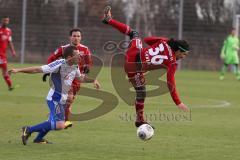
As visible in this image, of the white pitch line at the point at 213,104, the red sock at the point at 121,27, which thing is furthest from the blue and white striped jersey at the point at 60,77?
the white pitch line at the point at 213,104

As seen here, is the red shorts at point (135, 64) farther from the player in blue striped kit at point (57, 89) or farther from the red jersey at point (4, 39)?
the red jersey at point (4, 39)

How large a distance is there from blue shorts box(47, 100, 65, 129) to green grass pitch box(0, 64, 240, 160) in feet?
1.33

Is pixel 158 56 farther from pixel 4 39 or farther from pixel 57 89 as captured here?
pixel 4 39

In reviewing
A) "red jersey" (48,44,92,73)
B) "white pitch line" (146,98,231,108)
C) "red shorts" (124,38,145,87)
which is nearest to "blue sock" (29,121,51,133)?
"red jersey" (48,44,92,73)

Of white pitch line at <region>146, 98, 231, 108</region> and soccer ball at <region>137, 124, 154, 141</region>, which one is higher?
soccer ball at <region>137, 124, 154, 141</region>

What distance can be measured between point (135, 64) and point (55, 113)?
8.84ft

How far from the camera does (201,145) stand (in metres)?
11.2

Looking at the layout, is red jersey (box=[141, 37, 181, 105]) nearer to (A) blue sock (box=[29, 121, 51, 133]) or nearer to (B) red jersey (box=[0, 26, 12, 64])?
(A) blue sock (box=[29, 121, 51, 133])

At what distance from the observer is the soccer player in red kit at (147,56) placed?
1223 centimetres

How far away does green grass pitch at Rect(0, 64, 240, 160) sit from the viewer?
1012cm

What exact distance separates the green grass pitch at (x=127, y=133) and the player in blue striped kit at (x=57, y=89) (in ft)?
0.87

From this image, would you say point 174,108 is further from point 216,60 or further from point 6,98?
point 216,60

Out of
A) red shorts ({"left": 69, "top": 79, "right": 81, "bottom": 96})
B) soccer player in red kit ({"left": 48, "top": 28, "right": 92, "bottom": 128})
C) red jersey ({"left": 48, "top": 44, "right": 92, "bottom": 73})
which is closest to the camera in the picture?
soccer player in red kit ({"left": 48, "top": 28, "right": 92, "bottom": 128})

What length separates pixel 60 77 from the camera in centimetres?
1134
